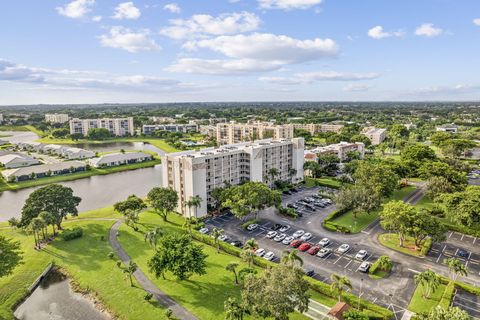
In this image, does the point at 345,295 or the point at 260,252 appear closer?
the point at 345,295

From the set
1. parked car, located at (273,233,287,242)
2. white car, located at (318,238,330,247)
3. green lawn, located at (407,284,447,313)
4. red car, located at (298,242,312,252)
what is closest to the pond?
parked car, located at (273,233,287,242)

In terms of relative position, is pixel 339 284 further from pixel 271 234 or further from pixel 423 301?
pixel 271 234

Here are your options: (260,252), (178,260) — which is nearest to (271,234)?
(260,252)

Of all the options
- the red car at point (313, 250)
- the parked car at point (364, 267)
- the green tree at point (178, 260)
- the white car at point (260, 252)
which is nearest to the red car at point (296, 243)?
the red car at point (313, 250)

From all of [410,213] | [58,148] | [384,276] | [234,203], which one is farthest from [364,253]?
[58,148]

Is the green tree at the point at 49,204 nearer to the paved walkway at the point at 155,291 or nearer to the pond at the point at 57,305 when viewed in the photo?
the paved walkway at the point at 155,291

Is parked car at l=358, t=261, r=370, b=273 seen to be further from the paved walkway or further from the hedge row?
the paved walkway
